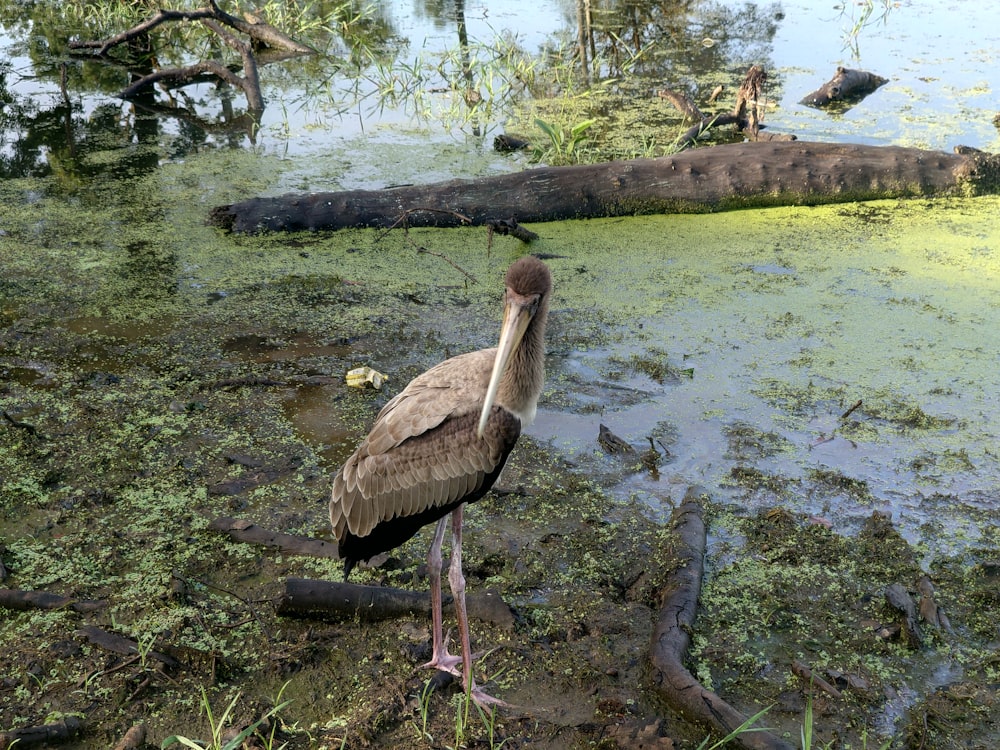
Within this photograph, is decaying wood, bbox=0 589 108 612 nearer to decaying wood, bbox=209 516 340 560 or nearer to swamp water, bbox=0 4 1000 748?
swamp water, bbox=0 4 1000 748

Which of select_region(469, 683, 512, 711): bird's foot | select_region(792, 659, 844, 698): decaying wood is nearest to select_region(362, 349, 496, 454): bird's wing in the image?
select_region(469, 683, 512, 711): bird's foot

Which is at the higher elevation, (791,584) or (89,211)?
(89,211)

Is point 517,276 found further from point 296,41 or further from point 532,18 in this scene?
point 532,18

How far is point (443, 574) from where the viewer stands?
339 cm

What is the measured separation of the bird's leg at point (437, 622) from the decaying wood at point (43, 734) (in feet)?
3.30

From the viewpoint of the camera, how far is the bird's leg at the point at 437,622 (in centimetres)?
293

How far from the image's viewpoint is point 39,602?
10.00ft

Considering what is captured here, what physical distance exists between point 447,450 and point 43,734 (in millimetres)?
1349

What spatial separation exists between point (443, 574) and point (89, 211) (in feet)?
14.7

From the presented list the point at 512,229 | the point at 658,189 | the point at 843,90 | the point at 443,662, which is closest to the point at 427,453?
the point at 443,662

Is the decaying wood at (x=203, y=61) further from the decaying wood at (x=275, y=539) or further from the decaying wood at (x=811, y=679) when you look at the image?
the decaying wood at (x=811, y=679)

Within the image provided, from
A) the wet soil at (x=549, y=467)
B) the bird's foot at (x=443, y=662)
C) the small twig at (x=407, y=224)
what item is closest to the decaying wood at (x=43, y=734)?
the wet soil at (x=549, y=467)

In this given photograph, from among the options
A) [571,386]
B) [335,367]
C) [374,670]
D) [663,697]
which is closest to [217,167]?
[335,367]

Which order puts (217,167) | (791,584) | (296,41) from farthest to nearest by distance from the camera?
(296,41), (217,167), (791,584)
